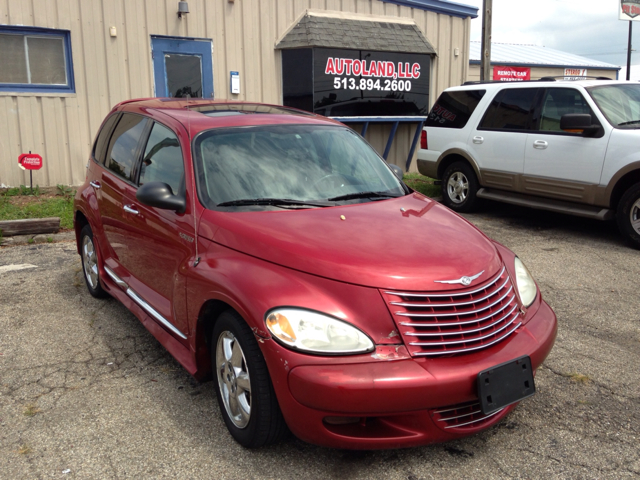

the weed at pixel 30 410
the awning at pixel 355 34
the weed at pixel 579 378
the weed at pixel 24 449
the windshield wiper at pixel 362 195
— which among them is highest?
the awning at pixel 355 34

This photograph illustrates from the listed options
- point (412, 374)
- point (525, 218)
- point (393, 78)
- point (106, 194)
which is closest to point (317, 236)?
point (412, 374)

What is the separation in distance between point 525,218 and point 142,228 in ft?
21.5

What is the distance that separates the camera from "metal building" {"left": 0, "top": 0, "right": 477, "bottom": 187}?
883 centimetres

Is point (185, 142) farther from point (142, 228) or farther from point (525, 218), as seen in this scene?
point (525, 218)

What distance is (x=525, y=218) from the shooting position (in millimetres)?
8789

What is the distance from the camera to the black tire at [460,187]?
8812 mm

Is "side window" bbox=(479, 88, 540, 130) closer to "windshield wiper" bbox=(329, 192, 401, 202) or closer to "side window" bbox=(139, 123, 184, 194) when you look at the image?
"windshield wiper" bbox=(329, 192, 401, 202)

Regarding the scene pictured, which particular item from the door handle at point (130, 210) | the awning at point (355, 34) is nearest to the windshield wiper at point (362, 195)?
the door handle at point (130, 210)

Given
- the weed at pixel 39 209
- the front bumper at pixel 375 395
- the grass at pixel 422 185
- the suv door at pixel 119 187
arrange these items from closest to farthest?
the front bumper at pixel 375 395 < the suv door at pixel 119 187 < the weed at pixel 39 209 < the grass at pixel 422 185

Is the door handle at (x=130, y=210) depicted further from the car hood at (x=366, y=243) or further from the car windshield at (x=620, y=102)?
the car windshield at (x=620, y=102)

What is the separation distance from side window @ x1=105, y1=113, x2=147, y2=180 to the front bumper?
2332 mm

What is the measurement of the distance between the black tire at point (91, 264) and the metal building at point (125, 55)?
4.55 m

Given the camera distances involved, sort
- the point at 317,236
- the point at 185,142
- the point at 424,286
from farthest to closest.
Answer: the point at 185,142 < the point at 317,236 < the point at 424,286

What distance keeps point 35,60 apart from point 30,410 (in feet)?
23.9
